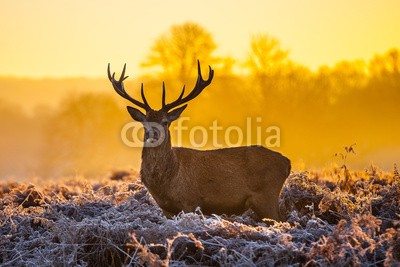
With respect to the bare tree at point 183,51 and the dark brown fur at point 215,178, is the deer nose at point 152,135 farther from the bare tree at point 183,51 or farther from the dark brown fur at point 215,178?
the bare tree at point 183,51

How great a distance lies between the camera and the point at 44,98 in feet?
290

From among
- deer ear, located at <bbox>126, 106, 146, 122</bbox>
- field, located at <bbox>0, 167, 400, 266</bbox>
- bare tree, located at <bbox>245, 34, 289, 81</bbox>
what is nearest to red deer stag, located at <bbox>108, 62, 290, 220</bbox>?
deer ear, located at <bbox>126, 106, 146, 122</bbox>

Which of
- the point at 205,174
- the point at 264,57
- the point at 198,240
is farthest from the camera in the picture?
the point at 264,57

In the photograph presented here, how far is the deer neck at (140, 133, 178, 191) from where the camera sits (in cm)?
948

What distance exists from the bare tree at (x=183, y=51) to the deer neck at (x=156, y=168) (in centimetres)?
2510

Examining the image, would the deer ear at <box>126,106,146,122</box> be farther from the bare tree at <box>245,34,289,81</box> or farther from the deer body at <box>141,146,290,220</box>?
the bare tree at <box>245,34,289,81</box>

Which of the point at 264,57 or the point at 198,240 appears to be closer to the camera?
the point at 198,240

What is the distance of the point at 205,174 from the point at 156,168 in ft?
2.36

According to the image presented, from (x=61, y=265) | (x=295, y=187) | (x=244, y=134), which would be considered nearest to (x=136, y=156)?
(x=244, y=134)

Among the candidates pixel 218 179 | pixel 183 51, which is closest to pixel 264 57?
pixel 183 51

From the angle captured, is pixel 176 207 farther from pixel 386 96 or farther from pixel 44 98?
pixel 44 98

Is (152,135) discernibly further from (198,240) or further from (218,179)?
(198,240)

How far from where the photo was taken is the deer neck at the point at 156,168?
9.48 m

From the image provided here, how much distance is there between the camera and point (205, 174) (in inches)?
385
